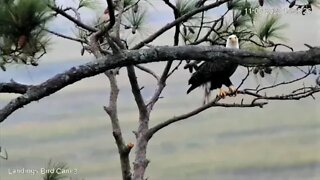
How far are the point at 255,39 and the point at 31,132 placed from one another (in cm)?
74

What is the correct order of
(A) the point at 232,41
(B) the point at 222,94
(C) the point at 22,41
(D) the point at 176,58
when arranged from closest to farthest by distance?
(D) the point at 176,58, (C) the point at 22,41, (A) the point at 232,41, (B) the point at 222,94

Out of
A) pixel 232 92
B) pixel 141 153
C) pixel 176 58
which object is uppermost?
pixel 232 92

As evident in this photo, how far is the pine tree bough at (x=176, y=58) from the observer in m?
1.27

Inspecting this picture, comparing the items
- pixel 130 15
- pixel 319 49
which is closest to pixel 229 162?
pixel 130 15

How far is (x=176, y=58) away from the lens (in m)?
1.30

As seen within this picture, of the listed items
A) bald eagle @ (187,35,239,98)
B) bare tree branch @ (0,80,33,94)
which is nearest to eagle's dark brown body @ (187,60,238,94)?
bald eagle @ (187,35,239,98)

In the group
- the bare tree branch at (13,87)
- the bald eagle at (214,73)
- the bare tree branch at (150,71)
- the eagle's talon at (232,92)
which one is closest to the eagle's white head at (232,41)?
the bald eagle at (214,73)

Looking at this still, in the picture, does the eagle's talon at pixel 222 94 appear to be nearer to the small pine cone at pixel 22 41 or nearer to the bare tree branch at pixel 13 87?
the small pine cone at pixel 22 41

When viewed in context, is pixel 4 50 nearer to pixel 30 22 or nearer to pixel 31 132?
pixel 30 22

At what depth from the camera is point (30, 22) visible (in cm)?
149

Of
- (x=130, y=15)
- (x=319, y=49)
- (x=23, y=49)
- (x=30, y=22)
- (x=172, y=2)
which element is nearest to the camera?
(x=319, y=49)

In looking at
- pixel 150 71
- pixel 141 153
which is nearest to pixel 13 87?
pixel 141 153

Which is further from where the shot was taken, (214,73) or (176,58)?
(214,73)

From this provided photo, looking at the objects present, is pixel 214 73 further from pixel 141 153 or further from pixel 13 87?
pixel 13 87
